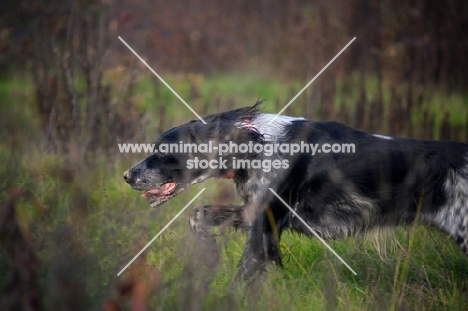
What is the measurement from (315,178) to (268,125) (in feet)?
1.52

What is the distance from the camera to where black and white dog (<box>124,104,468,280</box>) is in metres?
4.22

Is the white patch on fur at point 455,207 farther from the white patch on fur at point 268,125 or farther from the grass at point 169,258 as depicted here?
the white patch on fur at point 268,125

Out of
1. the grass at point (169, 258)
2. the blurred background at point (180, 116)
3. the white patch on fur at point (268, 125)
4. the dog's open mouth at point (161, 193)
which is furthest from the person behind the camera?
the dog's open mouth at point (161, 193)

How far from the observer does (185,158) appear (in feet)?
14.5

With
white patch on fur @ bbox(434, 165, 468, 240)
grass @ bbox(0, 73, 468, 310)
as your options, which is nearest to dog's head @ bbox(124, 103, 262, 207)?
grass @ bbox(0, 73, 468, 310)

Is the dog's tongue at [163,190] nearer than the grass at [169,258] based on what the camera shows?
No

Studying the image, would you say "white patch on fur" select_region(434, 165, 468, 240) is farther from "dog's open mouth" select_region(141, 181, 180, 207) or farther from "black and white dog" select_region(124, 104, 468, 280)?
"dog's open mouth" select_region(141, 181, 180, 207)

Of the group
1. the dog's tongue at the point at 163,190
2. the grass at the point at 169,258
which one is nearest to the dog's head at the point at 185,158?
the dog's tongue at the point at 163,190

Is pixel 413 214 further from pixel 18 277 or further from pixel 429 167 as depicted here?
pixel 18 277

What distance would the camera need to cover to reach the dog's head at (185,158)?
4.40 m

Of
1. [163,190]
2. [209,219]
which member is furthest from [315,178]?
[163,190]

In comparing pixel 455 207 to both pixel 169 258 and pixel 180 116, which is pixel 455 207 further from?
pixel 180 116

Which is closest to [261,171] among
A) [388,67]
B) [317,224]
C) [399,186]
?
[317,224]

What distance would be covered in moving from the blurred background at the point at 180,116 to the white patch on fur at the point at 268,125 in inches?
12.5
